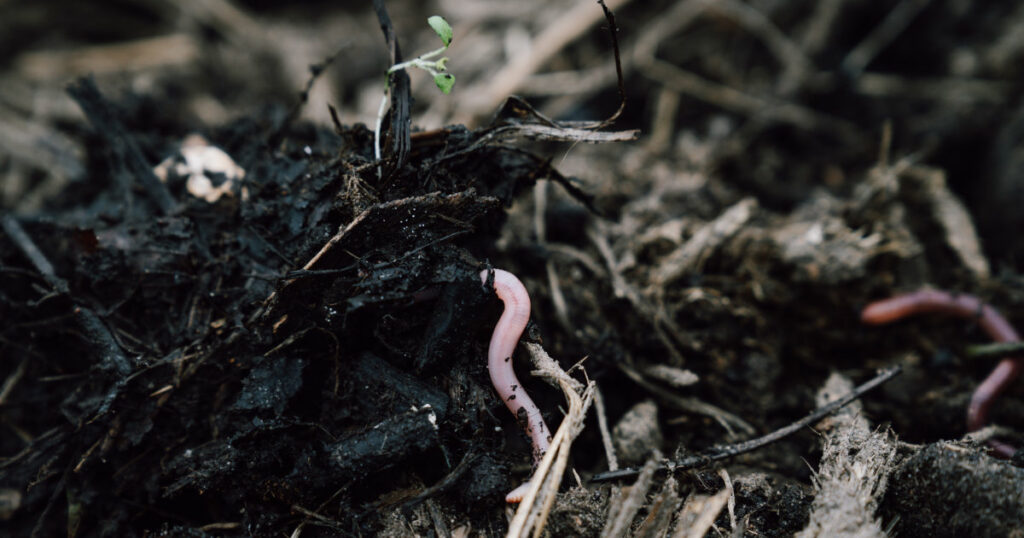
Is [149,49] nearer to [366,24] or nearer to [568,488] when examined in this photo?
[366,24]

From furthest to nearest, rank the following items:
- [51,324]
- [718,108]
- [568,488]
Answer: [718,108] → [51,324] → [568,488]

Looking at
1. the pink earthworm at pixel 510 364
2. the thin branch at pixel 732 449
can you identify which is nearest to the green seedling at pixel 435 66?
the pink earthworm at pixel 510 364

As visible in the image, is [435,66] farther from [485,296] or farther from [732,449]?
[732,449]

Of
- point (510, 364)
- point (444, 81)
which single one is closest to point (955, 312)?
point (510, 364)

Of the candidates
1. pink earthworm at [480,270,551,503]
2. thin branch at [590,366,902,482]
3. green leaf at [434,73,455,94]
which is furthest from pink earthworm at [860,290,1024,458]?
green leaf at [434,73,455,94]

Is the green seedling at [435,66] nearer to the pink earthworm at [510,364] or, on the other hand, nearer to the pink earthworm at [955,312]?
the pink earthworm at [510,364]

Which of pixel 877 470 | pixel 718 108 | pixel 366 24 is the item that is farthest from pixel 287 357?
pixel 366 24
